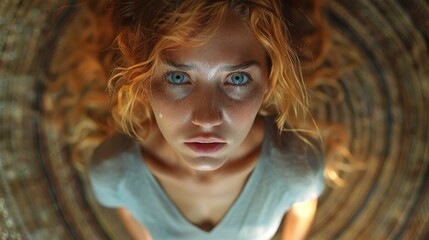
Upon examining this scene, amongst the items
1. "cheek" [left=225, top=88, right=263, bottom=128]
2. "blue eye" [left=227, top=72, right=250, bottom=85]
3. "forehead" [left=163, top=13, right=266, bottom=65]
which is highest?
"forehead" [left=163, top=13, right=266, bottom=65]

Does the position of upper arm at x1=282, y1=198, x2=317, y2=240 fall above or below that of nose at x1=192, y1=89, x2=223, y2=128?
below

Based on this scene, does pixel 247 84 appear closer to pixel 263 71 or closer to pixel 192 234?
pixel 263 71

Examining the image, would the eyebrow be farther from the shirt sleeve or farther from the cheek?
the shirt sleeve

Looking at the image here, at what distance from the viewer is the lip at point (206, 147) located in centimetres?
61

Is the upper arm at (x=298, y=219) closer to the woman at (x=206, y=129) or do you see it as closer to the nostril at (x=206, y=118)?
the woman at (x=206, y=129)

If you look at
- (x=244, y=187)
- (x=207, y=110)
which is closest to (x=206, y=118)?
(x=207, y=110)

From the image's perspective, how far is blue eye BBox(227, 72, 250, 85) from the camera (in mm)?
601

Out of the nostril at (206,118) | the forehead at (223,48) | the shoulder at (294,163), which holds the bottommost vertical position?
the shoulder at (294,163)

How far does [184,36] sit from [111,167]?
0.28 metres

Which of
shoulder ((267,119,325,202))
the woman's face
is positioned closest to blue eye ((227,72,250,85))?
the woman's face

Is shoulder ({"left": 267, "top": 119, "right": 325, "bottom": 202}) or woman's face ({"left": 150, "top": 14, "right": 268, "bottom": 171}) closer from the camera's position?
woman's face ({"left": 150, "top": 14, "right": 268, "bottom": 171})

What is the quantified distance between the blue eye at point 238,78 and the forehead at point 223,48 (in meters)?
0.02

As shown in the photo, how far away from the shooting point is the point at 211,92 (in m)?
0.60

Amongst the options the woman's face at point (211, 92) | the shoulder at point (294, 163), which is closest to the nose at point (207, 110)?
the woman's face at point (211, 92)
